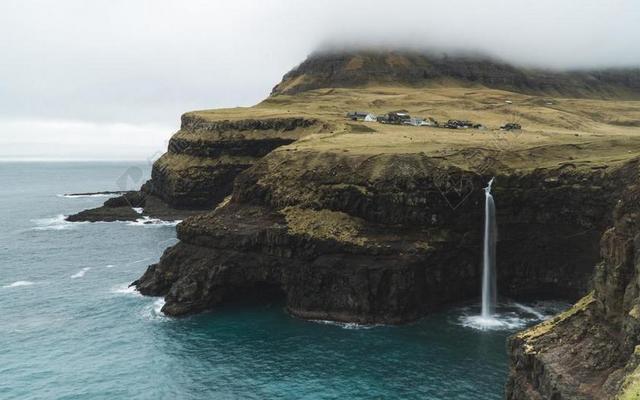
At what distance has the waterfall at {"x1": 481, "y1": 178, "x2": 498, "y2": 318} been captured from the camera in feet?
273

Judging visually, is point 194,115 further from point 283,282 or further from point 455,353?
point 455,353

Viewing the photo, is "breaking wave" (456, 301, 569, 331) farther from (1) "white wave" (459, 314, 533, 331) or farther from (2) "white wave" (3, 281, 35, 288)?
(2) "white wave" (3, 281, 35, 288)

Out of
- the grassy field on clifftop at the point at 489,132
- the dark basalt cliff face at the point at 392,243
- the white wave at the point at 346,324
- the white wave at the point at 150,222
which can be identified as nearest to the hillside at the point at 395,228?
the dark basalt cliff face at the point at 392,243

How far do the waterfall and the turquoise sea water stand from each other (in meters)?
5.26

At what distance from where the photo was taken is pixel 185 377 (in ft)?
199

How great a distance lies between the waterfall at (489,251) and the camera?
83.1m

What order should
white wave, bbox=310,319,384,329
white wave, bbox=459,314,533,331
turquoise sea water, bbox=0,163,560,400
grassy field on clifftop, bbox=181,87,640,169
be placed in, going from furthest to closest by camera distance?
1. grassy field on clifftop, bbox=181,87,640,169
2. white wave, bbox=310,319,384,329
3. white wave, bbox=459,314,533,331
4. turquoise sea water, bbox=0,163,560,400

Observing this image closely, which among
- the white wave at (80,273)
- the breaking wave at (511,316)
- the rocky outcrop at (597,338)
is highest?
the rocky outcrop at (597,338)

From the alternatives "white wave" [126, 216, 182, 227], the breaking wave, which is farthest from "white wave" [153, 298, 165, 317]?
"white wave" [126, 216, 182, 227]

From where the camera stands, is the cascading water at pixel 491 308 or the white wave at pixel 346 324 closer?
the cascading water at pixel 491 308

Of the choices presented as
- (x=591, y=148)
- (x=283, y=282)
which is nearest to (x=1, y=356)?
(x=283, y=282)

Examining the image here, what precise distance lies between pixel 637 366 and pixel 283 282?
2343 inches

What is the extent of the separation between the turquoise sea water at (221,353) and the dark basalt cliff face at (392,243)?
4143mm

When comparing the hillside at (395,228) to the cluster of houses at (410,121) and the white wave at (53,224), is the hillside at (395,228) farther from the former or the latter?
the white wave at (53,224)
